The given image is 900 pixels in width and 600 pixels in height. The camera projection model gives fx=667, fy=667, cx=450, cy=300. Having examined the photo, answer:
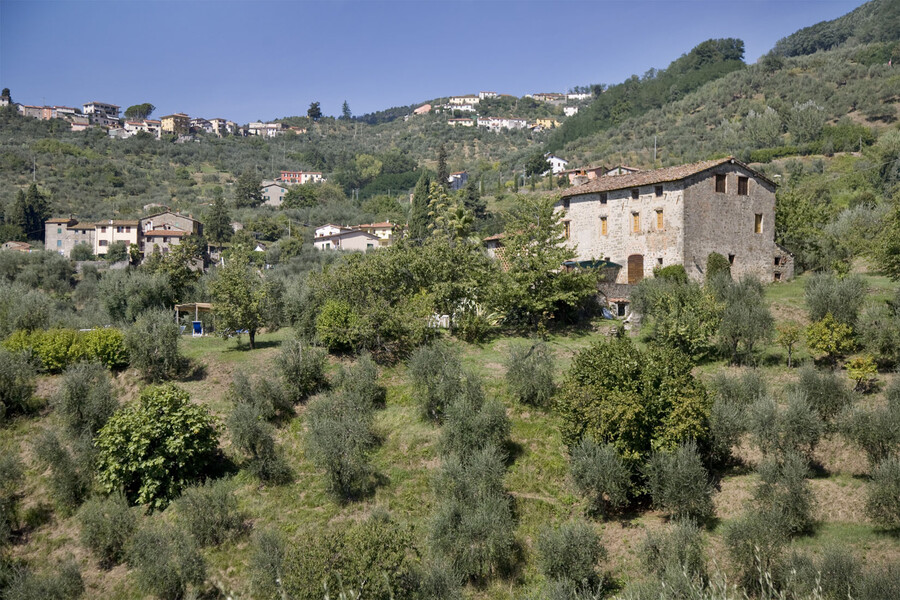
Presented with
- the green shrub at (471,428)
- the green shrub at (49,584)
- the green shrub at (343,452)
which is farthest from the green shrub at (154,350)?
the green shrub at (471,428)

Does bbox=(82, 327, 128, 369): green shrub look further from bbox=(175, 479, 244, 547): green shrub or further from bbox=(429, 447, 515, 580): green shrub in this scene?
bbox=(429, 447, 515, 580): green shrub

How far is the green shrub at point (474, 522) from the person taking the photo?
60.1ft

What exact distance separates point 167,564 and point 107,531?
10.7 feet

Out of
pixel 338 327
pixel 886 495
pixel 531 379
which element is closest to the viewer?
pixel 886 495

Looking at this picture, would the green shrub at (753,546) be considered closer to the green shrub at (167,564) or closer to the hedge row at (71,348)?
the green shrub at (167,564)

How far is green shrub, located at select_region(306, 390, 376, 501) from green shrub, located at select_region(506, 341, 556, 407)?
5.68m

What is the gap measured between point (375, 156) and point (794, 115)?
288 feet

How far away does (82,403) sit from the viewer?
25.4 m

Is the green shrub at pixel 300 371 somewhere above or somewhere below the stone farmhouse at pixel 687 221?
below

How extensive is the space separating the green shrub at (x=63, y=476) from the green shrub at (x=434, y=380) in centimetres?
1195

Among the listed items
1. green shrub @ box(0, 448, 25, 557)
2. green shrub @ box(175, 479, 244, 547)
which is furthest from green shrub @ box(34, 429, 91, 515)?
green shrub @ box(175, 479, 244, 547)

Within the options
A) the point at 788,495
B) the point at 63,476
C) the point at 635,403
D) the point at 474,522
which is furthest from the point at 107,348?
the point at 788,495

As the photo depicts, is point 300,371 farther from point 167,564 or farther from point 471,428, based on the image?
point 167,564

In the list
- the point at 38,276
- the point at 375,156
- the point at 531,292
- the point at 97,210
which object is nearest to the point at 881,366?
the point at 531,292
